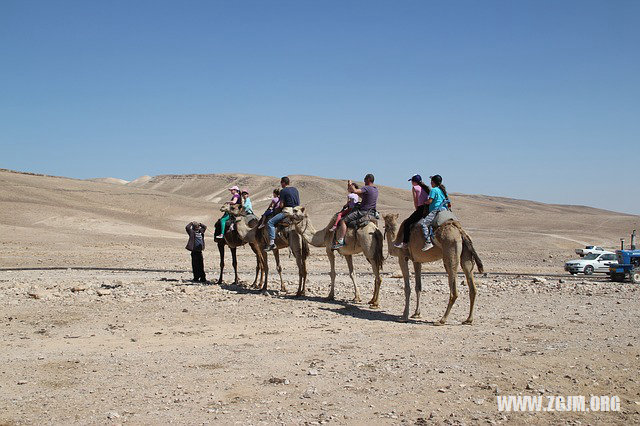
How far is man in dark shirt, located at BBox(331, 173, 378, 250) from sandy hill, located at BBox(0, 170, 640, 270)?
1767 cm

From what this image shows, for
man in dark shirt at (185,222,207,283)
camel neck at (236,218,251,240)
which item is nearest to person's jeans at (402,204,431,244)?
camel neck at (236,218,251,240)

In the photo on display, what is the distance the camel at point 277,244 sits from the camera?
1730cm

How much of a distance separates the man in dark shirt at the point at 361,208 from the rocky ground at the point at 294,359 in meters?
1.75

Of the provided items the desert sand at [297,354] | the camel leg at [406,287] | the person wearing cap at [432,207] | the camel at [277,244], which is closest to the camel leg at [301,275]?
the camel at [277,244]

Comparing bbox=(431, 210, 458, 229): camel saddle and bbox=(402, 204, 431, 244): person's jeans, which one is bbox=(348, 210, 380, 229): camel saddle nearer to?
bbox=(402, 204, 431, 244): person's jeans

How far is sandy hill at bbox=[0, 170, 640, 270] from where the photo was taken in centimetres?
3628

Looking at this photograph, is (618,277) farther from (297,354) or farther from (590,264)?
(297,354)

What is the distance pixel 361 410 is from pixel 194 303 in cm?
827

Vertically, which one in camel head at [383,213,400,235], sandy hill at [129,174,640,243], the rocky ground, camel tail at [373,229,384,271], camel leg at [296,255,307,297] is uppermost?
sandy hill at [129,174,640,243]

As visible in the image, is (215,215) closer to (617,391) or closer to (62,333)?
(62,333)

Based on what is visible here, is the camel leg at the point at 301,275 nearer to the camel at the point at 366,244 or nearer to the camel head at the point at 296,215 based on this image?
the camel at the point at 366,244

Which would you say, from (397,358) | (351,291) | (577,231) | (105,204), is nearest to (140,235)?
(105,204)

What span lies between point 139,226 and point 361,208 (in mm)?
42665

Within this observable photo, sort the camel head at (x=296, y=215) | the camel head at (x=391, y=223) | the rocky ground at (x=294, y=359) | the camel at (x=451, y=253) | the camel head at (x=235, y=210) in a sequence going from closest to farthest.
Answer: the rocky ground at (x=294, y=359)
the camel at (x=451, y=253)
the camel head at (x=391, y=223)
the camel head at (x=296, y=215)
the camel head at (x=235, y=210)
